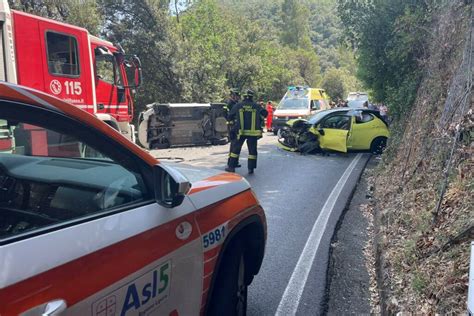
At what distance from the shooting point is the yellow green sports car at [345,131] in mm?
12141

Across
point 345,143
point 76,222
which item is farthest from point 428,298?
point 345,143

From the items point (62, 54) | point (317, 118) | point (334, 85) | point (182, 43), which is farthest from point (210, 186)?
point (334, 85)

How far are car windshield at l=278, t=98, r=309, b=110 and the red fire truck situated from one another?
414 inches

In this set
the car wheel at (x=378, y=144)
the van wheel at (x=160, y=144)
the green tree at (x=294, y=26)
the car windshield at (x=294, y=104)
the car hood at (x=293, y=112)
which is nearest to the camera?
the car wheel at (x=378, y=144)

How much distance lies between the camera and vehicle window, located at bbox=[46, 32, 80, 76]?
752cm

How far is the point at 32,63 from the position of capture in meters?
7.18

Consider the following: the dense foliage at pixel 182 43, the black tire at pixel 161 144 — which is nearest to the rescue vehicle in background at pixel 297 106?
the dense foliage at pixel 182 43

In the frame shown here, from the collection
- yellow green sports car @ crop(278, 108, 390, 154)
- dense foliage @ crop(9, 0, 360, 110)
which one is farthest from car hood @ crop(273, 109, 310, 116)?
yellow green sports car @ crop(278, 108, 390, 154)

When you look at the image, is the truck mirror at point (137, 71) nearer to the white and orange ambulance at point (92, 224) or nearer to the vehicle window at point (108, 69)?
the vehicle window at point (108, 69)

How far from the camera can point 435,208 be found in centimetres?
387

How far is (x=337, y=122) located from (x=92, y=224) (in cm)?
1126

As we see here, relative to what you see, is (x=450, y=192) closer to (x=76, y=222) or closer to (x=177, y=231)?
(x=177, y=231)

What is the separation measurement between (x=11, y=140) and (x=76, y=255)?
1.97 ft

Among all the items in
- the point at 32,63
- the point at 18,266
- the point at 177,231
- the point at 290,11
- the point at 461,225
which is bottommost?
→ the point at 461,225
